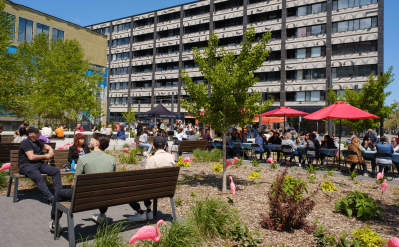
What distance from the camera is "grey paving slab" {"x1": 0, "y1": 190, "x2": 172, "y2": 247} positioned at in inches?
153

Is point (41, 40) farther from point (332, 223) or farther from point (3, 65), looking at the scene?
point (332, 223)

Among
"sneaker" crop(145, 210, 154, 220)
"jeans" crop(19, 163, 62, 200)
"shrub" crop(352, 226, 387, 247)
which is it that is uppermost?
"jeans" crop(19, 163, 62, 200)

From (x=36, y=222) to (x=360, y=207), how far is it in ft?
19.1

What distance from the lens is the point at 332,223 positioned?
502cm

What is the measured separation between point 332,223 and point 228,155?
9.84 m

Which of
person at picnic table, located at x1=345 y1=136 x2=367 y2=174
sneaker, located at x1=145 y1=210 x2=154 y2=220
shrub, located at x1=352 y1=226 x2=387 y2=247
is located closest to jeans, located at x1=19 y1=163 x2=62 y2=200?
sneaker, located at x1=145 y1=210 x2=154 y2=220

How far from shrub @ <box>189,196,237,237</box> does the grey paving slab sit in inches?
33.7

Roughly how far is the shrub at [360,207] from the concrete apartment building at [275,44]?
23.9 m

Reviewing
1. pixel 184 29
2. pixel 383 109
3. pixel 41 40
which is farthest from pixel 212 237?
pixel 184 29

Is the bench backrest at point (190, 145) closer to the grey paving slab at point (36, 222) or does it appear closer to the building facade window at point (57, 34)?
the grey paving slab at point (36, 222)

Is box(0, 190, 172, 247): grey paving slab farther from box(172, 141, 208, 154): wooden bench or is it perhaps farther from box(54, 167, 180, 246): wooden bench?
box(172, 141, 208, 154): wooden bench

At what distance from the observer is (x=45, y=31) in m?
37.1

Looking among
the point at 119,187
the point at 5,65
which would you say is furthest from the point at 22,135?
the point at 5,65

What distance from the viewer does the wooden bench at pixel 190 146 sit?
466 inches
